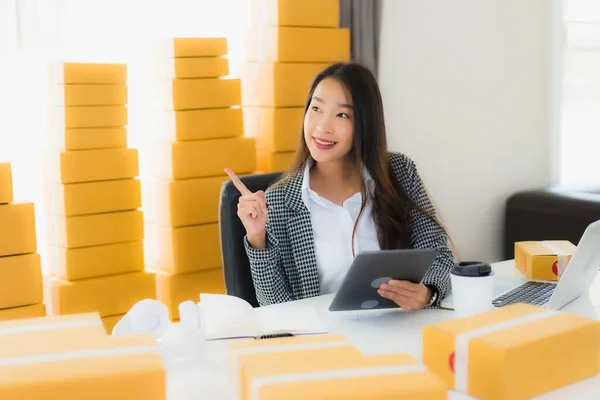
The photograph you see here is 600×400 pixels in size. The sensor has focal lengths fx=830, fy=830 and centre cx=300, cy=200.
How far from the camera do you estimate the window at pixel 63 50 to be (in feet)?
9.91

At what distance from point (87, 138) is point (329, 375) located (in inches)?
81.8

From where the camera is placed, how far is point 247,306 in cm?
167

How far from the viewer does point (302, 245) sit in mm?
2104

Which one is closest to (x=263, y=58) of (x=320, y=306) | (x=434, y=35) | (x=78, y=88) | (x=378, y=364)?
(x=78, y=88)

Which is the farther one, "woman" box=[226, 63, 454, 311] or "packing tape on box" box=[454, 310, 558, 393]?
"woman" box=[226, 63, 454, 311]

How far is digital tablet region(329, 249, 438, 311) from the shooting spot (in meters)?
1.61

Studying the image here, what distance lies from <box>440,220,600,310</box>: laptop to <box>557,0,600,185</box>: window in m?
2.74

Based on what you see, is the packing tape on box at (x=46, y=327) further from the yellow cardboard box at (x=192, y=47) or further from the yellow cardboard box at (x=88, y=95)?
the yellow cardboard box at (x=192, y=47)

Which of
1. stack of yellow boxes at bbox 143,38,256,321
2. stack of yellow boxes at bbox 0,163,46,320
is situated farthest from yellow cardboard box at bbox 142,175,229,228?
stack of yellow boxes at bbox 0,163,46,320

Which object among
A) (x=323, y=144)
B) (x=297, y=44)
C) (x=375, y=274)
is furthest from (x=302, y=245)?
(x=297, y=44)

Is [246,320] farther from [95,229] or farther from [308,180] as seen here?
[95,229]

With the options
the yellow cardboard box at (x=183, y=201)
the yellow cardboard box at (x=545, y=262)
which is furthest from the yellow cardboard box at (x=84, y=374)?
the yellow cardboard box at (x=183, y=201)

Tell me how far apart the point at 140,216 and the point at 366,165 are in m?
1.17

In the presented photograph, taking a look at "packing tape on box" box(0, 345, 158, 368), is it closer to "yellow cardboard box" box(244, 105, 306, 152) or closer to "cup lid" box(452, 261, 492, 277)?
"cup lid" box(452, 261, 492, 277)
